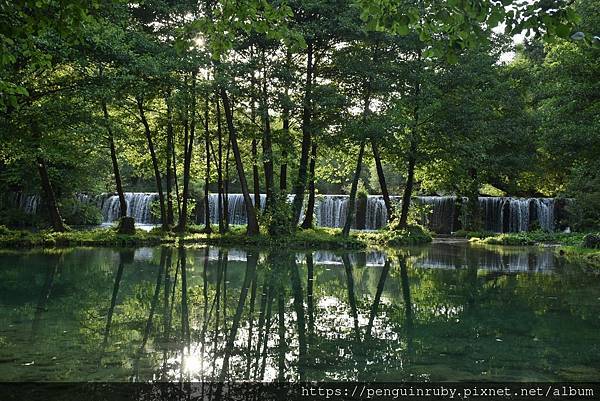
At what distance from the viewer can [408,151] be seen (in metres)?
24.5

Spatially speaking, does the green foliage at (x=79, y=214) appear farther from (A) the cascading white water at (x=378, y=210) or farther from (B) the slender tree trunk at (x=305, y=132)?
(B) the slender tree trunk at (x=305, y=132)

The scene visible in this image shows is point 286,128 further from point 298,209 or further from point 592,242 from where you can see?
point 592,242

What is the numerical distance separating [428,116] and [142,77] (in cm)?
1227

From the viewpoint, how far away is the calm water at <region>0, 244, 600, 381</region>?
486cm

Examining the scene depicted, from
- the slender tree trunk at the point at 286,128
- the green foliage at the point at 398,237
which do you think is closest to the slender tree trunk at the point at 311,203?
the slender tree trunk at the point at 286,128

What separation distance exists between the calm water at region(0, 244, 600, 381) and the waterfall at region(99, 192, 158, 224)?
69.6 ft

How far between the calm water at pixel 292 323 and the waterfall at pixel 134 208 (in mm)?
21221

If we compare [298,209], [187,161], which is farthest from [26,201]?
[298,209]

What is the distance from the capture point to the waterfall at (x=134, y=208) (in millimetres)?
34156

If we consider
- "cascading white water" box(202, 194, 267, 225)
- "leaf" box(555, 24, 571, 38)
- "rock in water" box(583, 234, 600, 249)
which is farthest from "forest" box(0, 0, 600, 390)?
"rock in water" box(583, 234, 600, 249)

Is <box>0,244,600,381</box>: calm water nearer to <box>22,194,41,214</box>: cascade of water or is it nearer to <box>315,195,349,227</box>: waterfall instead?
<box>315,195,349,227</box>: waterfall

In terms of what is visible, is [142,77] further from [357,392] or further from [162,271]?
[357,392]

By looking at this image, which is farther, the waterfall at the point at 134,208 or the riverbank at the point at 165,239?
the waterfall at the point at 134,208

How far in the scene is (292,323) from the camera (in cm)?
683
